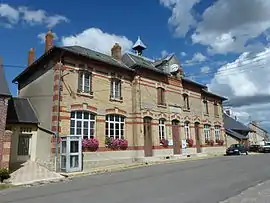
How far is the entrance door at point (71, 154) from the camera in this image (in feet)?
50.2

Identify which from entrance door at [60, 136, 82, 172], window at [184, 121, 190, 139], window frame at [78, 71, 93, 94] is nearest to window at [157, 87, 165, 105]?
window at [184, 121, 190, 139]

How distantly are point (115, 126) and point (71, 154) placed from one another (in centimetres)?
492

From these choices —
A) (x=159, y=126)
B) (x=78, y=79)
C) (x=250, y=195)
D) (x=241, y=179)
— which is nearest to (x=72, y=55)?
(x=78, y=79)

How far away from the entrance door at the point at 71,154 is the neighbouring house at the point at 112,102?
0.15 meters

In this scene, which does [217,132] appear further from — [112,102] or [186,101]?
[112,102]

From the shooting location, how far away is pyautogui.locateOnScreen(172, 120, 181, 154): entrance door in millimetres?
23828

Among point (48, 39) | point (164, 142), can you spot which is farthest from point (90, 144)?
point (48, 39)

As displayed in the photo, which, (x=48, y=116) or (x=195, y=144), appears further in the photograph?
(x=195, y=144)

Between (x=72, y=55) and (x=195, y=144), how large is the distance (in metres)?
14.9

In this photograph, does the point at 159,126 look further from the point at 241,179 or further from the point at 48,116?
the point at 241,179

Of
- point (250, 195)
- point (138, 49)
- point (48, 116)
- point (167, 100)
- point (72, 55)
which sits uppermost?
point (138, 49)

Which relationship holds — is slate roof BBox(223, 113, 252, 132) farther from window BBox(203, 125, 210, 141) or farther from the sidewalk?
the sidewalk

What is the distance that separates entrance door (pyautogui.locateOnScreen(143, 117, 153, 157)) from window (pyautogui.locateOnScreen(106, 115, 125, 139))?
6.73 feet

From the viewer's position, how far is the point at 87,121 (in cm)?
1784
